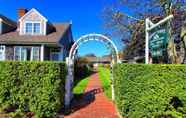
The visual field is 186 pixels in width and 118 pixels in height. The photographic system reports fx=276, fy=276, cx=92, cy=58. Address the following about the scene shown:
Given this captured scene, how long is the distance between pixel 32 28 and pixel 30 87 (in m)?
20.0

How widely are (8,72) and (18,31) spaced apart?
2087 centimetres

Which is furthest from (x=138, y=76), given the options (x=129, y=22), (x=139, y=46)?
(x=139, y=46)

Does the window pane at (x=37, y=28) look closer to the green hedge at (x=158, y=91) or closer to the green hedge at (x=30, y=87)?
the green hedge at (x=30, y=87)

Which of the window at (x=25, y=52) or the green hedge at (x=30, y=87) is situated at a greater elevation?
the window at (x=25, y=52)

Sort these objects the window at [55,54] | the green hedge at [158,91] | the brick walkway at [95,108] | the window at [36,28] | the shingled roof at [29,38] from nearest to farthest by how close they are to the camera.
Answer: the green hedge at [158,91]
the brick walkway at [95,108]
the shingled roof at [29,38]
the window at [36,28]
the window at [55,54]

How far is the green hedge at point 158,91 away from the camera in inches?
351

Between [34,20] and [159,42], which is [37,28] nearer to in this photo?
[34,20]

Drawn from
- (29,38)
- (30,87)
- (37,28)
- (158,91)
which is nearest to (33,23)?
(37,28)

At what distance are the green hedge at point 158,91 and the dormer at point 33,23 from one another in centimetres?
2223

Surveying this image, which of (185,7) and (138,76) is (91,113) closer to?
(138,76)

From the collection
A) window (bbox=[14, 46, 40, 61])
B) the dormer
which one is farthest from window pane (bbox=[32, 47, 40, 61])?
the dormer

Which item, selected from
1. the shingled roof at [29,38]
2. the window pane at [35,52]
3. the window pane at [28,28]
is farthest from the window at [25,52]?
the window pane at [28,28]

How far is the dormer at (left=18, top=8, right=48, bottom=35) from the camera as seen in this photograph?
3006 cm

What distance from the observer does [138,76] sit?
368 inches
